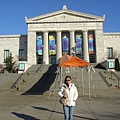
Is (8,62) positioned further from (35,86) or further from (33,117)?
(33,117)

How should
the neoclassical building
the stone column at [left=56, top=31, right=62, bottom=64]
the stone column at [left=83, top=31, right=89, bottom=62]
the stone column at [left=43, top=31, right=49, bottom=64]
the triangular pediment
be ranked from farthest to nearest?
1. the triangular pediment
2. the neoclassical building
3. the stone column at [left=43, top=31, right=49, bottom=64]
4. the stone column at [left=56, top=31, right=62, bottom=64]
5. the stone column at [left=83, top=31, right=89, bottom=62]

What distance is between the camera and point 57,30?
178ft

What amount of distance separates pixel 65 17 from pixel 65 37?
16.6 ft

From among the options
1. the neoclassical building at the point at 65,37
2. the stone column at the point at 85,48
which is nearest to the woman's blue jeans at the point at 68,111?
the neoclassical building at the point at 65,37

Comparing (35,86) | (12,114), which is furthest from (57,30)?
(12,114)

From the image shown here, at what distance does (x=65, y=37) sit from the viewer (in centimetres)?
5600

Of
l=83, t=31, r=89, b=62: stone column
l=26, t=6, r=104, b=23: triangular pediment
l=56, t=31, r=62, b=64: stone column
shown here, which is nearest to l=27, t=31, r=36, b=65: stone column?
l=26, t=6, r=104, b=23: triangular pediment

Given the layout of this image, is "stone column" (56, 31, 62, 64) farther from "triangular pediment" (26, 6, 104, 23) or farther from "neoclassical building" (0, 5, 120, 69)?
"triangular pediment" (26, 6, 104, 23)

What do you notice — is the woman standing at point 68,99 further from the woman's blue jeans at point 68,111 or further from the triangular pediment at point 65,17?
the triangular pediment at point 65,17

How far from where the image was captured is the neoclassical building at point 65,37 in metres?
53.3

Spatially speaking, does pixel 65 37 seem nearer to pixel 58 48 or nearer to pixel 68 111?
pixel 58 48

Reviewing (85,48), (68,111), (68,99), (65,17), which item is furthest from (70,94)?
(65,17)

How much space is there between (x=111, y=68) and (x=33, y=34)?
76.7 ft

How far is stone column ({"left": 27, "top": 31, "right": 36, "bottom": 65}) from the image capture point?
5331cm
